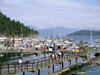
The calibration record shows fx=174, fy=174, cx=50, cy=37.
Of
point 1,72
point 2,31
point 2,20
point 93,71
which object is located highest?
point 2,20

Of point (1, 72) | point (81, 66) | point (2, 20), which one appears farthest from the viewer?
point (2, 20)

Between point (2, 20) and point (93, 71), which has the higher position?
point (2, 20)

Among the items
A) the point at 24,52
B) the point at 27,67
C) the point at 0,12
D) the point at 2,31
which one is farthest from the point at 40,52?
the point at 0,12

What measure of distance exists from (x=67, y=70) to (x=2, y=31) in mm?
125289

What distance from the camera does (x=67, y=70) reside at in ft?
121

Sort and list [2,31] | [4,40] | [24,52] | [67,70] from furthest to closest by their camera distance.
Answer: [2,31]
[4,40]
[24,52]
[67,70]

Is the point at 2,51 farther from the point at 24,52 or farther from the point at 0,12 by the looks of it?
the point at 0,12

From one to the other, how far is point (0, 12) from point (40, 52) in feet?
467

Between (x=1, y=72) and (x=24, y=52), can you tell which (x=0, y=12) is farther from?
(x=1, y=72)

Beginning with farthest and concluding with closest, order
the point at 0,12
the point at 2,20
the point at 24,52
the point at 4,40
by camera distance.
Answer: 1. the point at 0,12
2. the point at 2,20
3. the point at 4,40
4. the point at 24,52

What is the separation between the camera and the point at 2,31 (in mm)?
153000

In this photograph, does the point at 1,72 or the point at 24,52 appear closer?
the point at 1,72

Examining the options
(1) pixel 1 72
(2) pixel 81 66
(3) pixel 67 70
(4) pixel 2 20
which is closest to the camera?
(1) pixel 1 72

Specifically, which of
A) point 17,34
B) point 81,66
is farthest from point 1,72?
point 17,34
